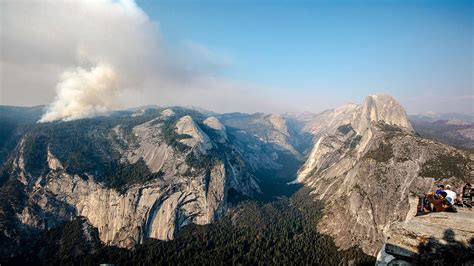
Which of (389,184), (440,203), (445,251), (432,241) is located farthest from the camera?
(389,184)

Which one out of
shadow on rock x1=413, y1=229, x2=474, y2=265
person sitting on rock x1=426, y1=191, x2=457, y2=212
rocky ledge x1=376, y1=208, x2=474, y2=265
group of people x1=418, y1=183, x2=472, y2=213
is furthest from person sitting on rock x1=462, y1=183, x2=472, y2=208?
shadow on rock x1=413, y1=229, x2=474, y2=265

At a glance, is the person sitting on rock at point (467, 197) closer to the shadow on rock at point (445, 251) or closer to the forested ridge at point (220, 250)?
the shadow on rock at point (445, 251)

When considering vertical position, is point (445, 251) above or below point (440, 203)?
below

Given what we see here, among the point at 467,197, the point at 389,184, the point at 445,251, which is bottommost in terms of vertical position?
the point at 389,184

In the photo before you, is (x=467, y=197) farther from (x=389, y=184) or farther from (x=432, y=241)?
(x=389, y=184)

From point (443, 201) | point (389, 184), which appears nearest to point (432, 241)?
point (443, 201)

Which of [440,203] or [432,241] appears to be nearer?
[432,241]

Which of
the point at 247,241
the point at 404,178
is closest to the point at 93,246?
the point at 247,241

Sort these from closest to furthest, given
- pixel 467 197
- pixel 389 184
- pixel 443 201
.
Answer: pixel 443 201, pixel 467 197, pixel 389 184

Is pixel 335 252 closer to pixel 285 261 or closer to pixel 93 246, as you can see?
pixel 285 261
